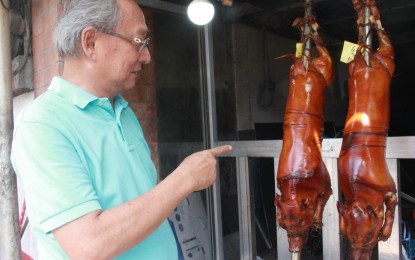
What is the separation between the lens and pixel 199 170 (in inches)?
51.7

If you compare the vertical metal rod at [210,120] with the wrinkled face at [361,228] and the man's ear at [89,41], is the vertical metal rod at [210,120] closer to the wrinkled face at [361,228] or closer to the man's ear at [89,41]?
the wrinkled face at [361,228]

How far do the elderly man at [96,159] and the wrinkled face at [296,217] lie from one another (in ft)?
1.85

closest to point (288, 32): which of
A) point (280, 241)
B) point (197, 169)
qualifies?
point (280, 241)

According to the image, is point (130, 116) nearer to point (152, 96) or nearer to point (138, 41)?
point (138, 41)

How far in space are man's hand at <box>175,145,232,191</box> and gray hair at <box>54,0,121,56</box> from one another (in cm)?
58

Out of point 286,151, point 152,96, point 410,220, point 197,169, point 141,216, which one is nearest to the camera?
point 141,216

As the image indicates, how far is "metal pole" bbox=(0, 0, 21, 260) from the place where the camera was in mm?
2096

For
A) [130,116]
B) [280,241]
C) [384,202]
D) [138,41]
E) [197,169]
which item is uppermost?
[138,41]

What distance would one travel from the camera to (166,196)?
3.92 ft

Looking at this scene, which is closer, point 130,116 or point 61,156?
point 61,156

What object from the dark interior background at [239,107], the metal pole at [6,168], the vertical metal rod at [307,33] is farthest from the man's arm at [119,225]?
the dark interior background at [239,107]

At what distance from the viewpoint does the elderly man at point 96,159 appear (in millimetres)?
1119

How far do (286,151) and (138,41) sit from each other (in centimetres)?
93

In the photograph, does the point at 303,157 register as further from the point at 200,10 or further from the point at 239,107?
the point at 239,107
